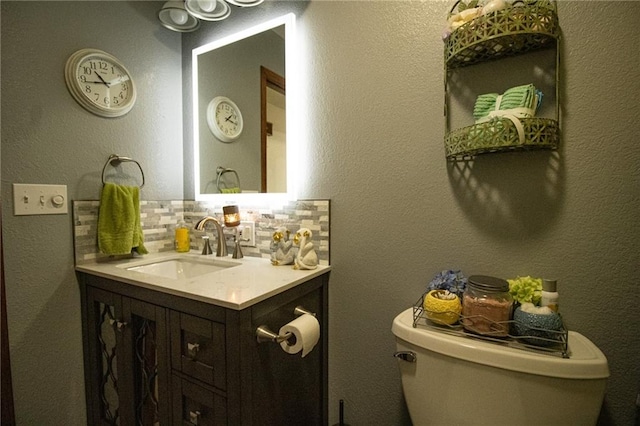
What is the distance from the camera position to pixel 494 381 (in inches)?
27.9

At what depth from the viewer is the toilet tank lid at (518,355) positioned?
0.65 metres

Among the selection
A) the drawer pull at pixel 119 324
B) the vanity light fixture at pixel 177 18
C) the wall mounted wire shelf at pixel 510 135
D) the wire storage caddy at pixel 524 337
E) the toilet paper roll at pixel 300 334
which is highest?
the vanity light fixture at pixel 177 18

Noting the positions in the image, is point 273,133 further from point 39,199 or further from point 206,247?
point 39,199

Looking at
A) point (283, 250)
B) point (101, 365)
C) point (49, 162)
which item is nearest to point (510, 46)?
point (283, 250)

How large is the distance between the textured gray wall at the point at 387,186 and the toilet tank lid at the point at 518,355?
0.18 m

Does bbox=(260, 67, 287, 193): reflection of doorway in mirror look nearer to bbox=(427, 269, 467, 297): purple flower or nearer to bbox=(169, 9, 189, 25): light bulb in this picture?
bbox=(169, 9, 189, 25): light bulb

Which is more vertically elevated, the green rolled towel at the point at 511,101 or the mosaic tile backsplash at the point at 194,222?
the green rolled towel at the point at 511,101

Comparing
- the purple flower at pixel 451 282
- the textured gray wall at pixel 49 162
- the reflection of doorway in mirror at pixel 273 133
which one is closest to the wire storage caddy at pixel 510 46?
the purple flower at pixel 451 282

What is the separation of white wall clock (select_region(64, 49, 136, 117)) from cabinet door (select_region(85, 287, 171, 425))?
0.74 metres

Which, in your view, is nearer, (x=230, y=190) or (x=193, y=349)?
(x=193, y=349)

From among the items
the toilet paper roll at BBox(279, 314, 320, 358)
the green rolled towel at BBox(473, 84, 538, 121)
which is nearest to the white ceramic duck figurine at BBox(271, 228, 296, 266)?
the toilet paper roll at BBox(279, 314, 320, 358)

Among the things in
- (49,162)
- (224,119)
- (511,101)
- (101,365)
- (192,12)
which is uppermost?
(192,12)

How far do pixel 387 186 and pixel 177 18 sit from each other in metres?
1.24

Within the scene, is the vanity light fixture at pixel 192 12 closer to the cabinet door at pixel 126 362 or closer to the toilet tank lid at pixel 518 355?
the cabinet door at pixel 126 362
